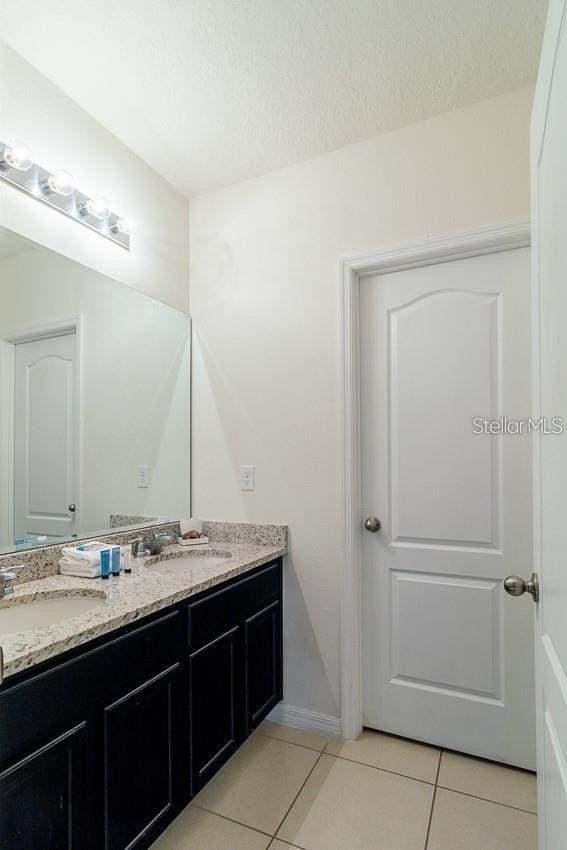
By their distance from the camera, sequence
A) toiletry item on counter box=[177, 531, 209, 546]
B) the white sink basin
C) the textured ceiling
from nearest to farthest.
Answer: the white sink basin, the textured ceiling, toiletry item on counter box=[177, 531, 209, 546]

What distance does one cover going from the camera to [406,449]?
2.00 m

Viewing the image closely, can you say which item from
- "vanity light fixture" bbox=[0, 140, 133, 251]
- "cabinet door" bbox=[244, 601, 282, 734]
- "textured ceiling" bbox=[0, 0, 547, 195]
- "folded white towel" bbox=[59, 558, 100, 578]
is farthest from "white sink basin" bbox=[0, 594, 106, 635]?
"textured ceiling" bbox=[0, 0, 547, 195]

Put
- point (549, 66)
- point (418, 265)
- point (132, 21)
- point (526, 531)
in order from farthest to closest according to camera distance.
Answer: point (418, 265) < point (526, 531) < point (132, 21) < point (549, 66)

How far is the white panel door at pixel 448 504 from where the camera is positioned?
1800mm

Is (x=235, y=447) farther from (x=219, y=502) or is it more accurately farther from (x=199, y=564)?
(x=199, y=564)

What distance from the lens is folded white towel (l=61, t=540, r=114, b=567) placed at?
5.29 feet

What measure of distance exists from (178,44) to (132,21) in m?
0.16

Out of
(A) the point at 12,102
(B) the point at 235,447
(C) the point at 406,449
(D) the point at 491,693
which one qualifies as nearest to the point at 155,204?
(A) the point at 12,102

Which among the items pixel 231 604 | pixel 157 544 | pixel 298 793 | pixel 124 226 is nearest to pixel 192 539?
pixel 157 544

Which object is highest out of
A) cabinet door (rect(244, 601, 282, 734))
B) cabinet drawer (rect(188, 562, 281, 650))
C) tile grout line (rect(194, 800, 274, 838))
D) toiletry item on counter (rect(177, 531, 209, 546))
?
toiletry item on counter (rect(177, 531, 209, 546))

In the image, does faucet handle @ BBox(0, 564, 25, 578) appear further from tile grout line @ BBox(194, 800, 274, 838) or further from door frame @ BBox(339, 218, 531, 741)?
door frame @ BBox(339, 218, 531, 741)

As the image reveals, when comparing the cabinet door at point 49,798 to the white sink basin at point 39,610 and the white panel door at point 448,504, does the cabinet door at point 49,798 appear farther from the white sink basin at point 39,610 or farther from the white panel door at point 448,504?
the white panel door at point 448,504

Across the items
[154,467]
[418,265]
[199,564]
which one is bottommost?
[199,564]

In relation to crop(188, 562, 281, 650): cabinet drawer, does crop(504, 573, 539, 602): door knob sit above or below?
above
